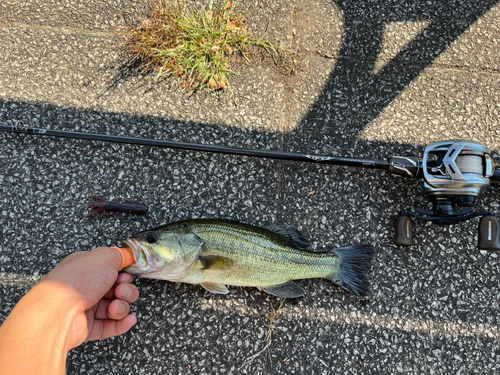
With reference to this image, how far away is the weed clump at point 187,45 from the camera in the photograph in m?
3.36

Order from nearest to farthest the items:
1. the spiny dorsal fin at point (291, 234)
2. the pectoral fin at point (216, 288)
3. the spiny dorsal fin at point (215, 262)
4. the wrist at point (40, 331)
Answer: the wrist at point (40, 331) → the spiny dorsal fin at point (215, 262) → the pectoral fin at point (216, 288) → the spiny dorsal fin at point (291, 234)

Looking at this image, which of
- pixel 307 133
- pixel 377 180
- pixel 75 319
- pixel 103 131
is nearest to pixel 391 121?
pixel 377 180

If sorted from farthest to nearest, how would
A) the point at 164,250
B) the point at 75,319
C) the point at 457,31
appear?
the point at 457,31, the point at 164,250, the point at 75,319

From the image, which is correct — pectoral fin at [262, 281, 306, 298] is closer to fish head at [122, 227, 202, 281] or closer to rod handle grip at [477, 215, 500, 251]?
fish head at [122, 227, 202, 281]

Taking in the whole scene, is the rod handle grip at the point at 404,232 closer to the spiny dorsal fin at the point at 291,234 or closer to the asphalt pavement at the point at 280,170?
the asphalt pavement at the point at 280,170

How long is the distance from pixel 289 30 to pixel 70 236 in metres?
3.05

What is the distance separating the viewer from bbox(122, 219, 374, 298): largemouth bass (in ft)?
8.75

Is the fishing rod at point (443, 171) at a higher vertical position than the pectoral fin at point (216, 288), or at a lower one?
higher

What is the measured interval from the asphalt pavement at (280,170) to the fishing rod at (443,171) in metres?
0.29

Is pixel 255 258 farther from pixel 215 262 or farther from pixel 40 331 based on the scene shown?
pixel 40 331

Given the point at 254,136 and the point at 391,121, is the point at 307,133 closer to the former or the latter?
the point at 254,136

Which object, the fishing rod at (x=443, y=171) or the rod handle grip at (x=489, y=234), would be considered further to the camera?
the rod handle grip at (x=489, y=234)

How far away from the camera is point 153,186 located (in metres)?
3.21

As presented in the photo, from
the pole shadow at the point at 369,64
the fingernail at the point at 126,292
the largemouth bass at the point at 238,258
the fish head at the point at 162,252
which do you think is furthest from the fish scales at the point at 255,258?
the pole shadow at the point at 369,64
